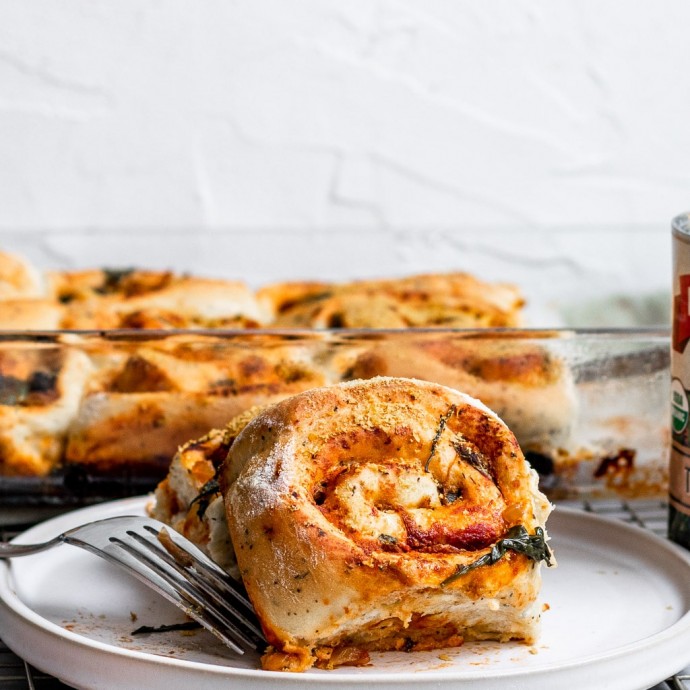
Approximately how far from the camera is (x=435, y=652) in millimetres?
1115

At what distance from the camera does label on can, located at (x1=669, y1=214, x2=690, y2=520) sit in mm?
1354

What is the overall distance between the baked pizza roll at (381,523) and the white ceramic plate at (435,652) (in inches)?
1.5

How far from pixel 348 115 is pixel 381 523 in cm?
272

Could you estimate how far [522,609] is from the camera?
1.11 m

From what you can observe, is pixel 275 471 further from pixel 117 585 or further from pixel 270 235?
pixel 270 235

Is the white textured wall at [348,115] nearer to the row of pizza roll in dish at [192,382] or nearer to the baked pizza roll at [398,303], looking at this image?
the baked pizza roll at [398,303]

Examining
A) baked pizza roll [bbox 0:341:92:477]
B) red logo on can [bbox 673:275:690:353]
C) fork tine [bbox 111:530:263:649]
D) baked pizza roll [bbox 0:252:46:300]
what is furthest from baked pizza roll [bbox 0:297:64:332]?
red logo on can [bbox 673:275:690:353]

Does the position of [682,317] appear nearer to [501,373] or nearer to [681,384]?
[681,384]

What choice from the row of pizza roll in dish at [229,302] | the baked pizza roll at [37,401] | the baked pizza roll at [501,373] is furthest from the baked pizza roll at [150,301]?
the baked pizza roll at [501,373]

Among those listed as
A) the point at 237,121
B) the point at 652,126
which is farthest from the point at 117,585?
the point at 652,126

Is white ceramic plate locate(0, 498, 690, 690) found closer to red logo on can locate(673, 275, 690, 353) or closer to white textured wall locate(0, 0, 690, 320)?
red logo on can locate(673, 275, 690, 353)

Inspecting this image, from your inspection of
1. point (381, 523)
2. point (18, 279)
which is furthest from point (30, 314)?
point (381, 523)

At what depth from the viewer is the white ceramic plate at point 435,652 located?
100 centimetres

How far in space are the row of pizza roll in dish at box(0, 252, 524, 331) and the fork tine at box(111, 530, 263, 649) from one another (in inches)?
39.1
